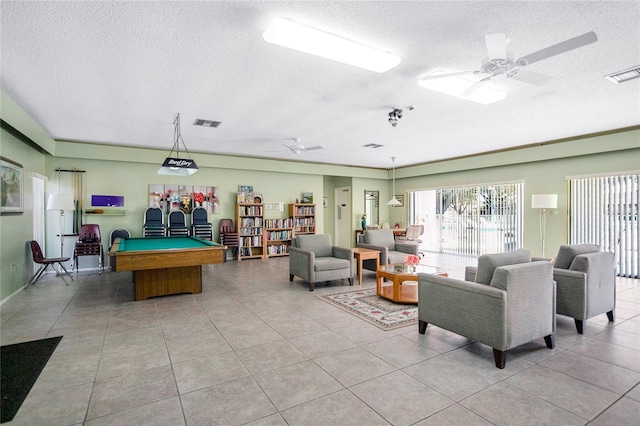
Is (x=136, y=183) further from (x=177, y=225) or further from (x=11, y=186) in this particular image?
(x=11, y=186)

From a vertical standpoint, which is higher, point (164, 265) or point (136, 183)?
point (136, 183)

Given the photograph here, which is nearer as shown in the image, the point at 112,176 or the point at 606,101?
the point at 606,101

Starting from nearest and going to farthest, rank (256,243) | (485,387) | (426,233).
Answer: (485,387) < (256,243) < (426,233)

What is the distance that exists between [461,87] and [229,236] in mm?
6301

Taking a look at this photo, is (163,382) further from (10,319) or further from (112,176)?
(112,176)

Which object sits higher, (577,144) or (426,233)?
(577,144)

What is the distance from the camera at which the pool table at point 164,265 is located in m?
4.25

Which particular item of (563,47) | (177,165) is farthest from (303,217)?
(563,47)

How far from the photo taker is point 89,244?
6.58 meters

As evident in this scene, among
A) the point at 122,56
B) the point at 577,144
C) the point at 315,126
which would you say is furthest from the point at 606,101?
the point at 122,56

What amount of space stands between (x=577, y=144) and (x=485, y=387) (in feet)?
20.7

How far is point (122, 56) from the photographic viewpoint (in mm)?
3146

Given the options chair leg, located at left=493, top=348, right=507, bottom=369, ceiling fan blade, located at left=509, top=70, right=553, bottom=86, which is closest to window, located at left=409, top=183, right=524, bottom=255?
ceiling fan blade, located at left=509, top=70, right=553, bottom=86

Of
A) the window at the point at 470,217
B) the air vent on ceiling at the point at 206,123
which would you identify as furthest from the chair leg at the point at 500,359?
the window at the point at 470,217
